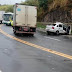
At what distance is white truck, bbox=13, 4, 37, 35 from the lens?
2536 centimetres

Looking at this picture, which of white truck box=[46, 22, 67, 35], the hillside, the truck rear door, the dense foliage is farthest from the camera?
the hillside

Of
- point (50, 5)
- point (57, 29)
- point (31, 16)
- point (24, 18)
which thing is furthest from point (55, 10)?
point (24, 18)

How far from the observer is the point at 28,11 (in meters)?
25.6

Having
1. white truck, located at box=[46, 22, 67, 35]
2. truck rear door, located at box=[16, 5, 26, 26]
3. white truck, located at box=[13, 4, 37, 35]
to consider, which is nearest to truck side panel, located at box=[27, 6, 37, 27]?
white truck, located at box=[13, 4, 37, 35]

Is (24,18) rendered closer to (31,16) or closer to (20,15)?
(20,15)

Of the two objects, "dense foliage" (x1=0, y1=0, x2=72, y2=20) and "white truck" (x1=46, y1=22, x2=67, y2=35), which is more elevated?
"dense foliage" (x1=0, y1=0, x2=72, y2=20)

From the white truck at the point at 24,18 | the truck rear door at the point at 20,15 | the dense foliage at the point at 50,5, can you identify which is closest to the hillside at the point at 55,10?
the dense foliage at the point at 50,5

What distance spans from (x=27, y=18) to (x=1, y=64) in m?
15.9

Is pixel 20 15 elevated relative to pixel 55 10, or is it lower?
lower

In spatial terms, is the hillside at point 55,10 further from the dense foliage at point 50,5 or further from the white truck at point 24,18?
the white truck at point 24,18

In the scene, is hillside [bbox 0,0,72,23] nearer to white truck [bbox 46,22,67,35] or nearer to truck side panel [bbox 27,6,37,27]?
white truck [bbox 46,22,67,35]

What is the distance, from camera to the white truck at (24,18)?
2536cm

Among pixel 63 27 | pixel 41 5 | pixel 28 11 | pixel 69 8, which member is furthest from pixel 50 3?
pixel 28 11

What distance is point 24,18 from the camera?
2564 cm
